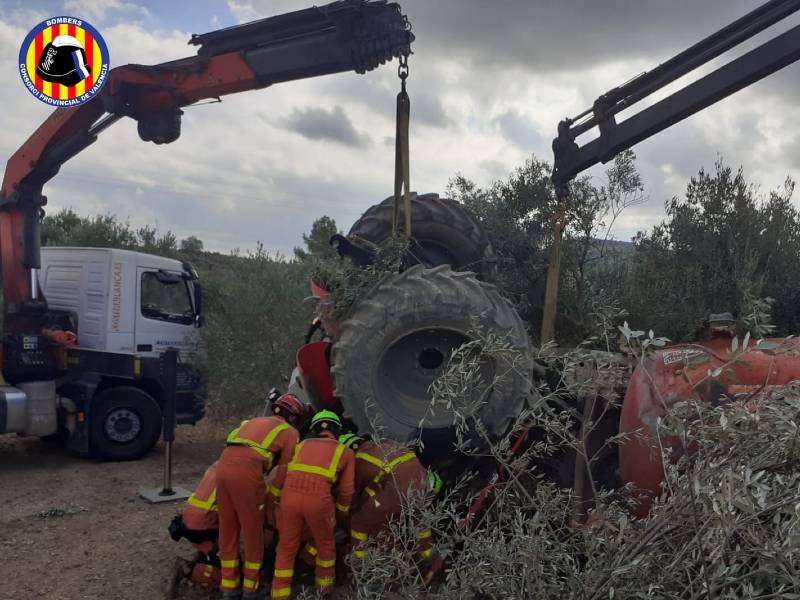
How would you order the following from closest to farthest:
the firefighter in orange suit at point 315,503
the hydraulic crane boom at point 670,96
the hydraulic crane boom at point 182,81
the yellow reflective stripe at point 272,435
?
1. the firefighter in orange suit at point 315,503
2. the yellow reflective stripe at point 272,435
3. the hydraulic crane boom at point 670,96
4. the hydraulic crane boom at point 182,81

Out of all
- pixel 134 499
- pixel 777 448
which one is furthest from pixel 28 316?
pixel 777 448

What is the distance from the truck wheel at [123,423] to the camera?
952cm

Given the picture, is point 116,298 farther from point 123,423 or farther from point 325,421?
point 325,421

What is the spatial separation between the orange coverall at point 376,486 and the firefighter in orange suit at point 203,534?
1.04 m

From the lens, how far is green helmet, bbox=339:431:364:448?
528 centimetres

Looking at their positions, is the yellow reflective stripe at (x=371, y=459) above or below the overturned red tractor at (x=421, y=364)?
below

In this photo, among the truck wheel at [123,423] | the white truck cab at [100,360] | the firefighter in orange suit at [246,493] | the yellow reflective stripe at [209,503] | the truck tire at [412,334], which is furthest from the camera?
the truck wheel at [123,423]

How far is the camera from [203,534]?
5438 mm

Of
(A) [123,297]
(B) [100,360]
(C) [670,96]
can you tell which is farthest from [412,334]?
(B) [100,360]

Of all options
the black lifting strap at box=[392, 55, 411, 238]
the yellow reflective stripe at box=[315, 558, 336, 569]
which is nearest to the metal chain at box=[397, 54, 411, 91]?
the black lifting strap at box=[392, 55, 411, 238]

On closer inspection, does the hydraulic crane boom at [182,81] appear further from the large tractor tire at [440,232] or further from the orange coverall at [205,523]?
the orange coverall at [205,523]

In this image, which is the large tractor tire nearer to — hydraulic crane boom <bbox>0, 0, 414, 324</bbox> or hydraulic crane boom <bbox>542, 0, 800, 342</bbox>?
hydraulic crane boom <bbox>542, 0, 800, 342</bbox>

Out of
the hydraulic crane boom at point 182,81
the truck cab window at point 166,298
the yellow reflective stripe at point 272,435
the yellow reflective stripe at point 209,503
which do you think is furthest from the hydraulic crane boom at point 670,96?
the truck cab window at point 166,298

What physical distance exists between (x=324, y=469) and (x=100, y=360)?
5.78 m
